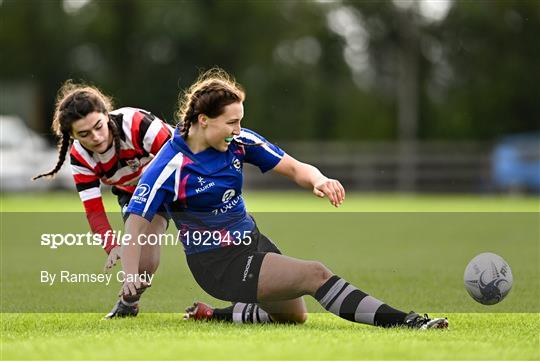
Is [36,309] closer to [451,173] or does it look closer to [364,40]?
[451,173]

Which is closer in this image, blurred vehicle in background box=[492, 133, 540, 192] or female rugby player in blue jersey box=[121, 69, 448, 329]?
female rugby player in blue jersey box=[121, 69, 448, 329]

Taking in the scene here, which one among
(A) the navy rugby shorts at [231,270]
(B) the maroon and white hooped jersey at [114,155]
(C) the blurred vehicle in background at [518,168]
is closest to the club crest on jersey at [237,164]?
(A) the navy rugby shorts at [231,270]

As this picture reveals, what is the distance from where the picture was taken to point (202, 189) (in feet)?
17.6

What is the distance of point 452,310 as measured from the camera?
20.5 ft

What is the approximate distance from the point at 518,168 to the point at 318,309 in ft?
68.7

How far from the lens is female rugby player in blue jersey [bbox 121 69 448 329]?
5.28m

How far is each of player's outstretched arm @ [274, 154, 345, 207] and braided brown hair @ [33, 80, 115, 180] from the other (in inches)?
43.4

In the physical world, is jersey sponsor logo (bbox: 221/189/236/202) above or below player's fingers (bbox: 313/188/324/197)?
below

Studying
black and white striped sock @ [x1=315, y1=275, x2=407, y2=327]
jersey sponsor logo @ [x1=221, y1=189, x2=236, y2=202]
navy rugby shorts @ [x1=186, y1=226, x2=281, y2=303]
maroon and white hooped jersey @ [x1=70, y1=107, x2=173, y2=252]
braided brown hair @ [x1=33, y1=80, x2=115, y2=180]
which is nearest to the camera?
black and white striped sock @ [x1=315, y1=275, x2=407, y2=327]

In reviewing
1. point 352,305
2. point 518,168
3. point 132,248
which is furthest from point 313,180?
point 518,168

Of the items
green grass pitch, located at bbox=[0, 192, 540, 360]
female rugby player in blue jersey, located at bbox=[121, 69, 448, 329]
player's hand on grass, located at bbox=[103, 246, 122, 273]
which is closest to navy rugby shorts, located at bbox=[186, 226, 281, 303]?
female rugby player in blue jersey, located at bbox=[121, 69, 448, 329]

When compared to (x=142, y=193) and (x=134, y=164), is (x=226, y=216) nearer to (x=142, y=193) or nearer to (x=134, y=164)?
(x=142, y=193)

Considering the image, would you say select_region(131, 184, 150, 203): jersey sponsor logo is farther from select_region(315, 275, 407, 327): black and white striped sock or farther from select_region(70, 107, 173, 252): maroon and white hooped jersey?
select_region(315, 275, 407, 327): black and white striped sock

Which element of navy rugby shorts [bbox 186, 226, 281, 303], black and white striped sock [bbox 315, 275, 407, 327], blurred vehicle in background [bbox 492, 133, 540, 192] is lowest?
black and white striped sock [bbox 315, 275, 407, 327]
